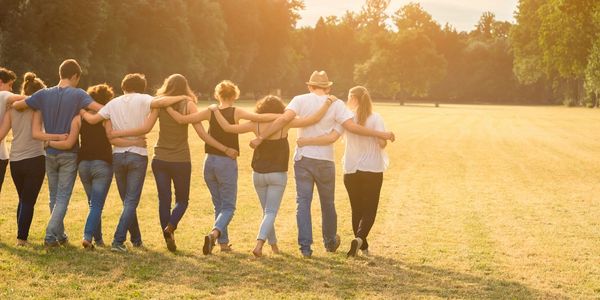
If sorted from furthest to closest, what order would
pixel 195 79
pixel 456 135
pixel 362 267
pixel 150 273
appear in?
pixel 195 79 < pixel 456 135 < pixel 362 267 < pixel 150 273

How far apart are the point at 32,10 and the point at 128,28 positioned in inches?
766

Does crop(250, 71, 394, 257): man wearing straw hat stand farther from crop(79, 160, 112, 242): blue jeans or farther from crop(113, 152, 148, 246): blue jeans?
crop(79, 160, 112, 242): blue jeans

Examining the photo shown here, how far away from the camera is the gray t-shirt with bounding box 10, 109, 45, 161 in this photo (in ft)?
25.8

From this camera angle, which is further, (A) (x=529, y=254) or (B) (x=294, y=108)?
(A) (x=529, y=254)

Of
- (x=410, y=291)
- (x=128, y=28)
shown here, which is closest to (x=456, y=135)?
(x=410, y=291)

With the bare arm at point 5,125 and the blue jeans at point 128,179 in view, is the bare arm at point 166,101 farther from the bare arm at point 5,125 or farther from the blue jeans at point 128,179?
the bare arm at point 5,125

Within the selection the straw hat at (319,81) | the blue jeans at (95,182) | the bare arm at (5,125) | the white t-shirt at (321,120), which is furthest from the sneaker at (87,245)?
the straw hat at (319,81)

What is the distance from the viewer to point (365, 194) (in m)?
7.90

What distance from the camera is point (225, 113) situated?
24.3 feet

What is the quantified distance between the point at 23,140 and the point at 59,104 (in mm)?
665

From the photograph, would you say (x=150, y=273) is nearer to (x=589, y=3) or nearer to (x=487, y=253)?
(x=487, y=253)

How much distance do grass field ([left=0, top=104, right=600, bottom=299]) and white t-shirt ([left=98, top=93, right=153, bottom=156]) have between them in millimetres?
1307

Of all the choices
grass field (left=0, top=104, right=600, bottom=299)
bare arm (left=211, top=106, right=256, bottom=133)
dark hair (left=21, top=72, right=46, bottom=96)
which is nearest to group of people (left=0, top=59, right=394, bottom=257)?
bare arm (left=211, top=106, right=256, bottom=133)

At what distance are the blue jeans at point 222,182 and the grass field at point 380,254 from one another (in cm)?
43
